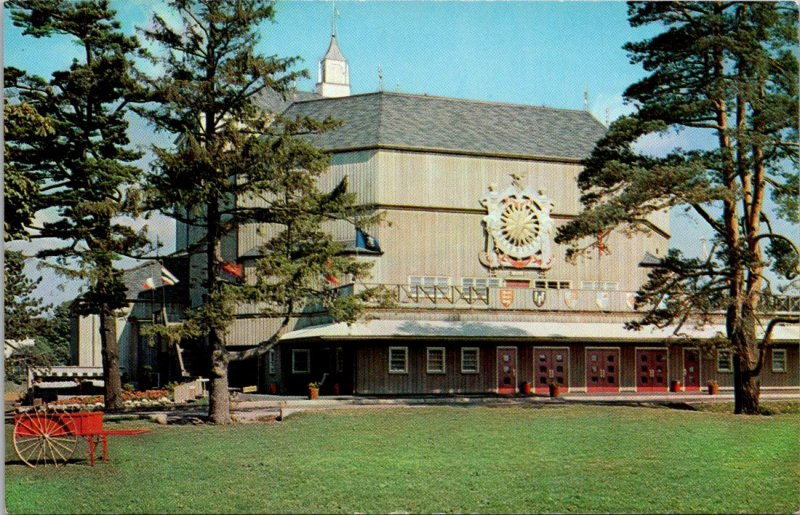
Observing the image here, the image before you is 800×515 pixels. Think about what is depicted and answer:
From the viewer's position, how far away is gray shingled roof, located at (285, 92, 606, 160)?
42.0m

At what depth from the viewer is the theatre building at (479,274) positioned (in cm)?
3869

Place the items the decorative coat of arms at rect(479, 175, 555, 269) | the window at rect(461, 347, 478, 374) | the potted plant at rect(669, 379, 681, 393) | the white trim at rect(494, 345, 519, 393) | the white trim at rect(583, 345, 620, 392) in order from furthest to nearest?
the decorative coat of arms at rect(479, 175, 555, 269) → the potted plant at rect(669, 379, 681, 393) → the white trim at rect(583, 345, 620, 392) → the white trim at rect(494, 345, 519, 393) → the window at rect(461, 347, 478, 374)

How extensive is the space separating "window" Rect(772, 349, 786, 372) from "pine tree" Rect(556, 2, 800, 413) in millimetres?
12537

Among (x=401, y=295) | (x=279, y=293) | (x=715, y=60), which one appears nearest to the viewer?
(x=279, y=293)

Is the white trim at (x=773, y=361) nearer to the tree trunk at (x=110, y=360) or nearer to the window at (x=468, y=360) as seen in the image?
the window at (x=468, y=360)

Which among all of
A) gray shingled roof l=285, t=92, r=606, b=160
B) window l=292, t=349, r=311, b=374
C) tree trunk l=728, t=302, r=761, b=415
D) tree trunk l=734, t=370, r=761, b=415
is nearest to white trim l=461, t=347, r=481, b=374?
window l=292, t=349, r=311, b=374

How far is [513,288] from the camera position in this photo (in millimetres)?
40125

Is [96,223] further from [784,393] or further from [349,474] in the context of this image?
[784,393]

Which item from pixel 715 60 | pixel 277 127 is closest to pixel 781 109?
pixel 715 60

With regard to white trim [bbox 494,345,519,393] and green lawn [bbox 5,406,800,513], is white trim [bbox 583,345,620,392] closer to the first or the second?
white trim [bbox 494,345,519,393]

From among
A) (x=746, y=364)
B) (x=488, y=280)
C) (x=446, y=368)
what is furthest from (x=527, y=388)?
(x=746, y=364)

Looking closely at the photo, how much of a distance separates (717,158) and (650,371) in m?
13.7

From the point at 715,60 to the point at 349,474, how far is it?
1661 cm

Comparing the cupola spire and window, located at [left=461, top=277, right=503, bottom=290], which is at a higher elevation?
the cupola spire
